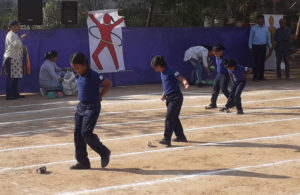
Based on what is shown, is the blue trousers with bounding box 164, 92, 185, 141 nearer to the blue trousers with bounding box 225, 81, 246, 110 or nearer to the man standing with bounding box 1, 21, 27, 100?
the blue trousers with bounding box 225, 81, 246, 110

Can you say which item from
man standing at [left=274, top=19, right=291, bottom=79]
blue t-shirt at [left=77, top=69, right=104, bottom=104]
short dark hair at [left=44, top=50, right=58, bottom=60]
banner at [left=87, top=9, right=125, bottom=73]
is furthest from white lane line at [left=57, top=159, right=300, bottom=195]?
man standing at [left=274, top=19, right=291, bottom=79]

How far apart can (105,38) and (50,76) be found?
2.59m

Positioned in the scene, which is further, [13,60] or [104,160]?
[13,60]

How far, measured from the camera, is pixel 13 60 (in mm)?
15391

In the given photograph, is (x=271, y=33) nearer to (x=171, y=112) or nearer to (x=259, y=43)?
(x=259, y=43)

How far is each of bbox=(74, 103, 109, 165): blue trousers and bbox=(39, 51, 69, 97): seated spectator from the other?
306 inches

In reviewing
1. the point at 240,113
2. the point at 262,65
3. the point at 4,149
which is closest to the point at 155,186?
the point at 4,149

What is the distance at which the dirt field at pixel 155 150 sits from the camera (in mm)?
7242

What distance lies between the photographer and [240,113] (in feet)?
41.2

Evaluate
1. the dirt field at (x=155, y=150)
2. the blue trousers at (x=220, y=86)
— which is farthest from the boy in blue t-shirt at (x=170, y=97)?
the blue trousers at (x=220, y=86)

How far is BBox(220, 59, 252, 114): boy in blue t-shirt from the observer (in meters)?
12.4

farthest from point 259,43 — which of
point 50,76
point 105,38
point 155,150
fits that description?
point 155,150

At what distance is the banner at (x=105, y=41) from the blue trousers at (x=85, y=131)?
9.61m

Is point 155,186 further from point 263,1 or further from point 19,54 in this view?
point 263,1
